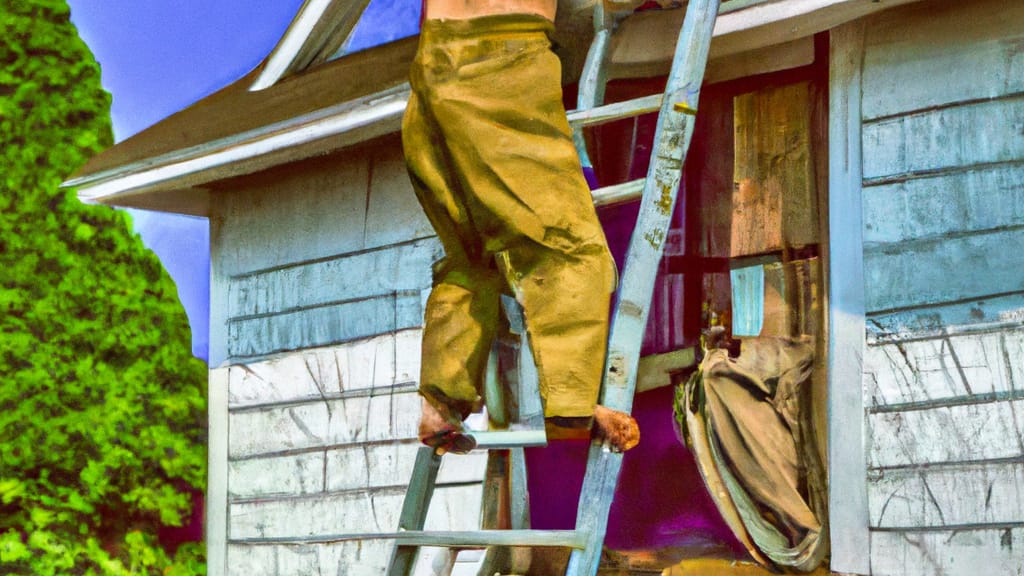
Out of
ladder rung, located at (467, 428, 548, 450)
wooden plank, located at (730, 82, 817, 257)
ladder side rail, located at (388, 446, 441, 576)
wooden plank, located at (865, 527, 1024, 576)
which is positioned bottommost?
wooden plank, located at (865, 527, 1024, 576)

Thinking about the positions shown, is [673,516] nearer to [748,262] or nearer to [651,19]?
[748,262]

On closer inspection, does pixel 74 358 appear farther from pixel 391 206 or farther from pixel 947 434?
pixel 947 434

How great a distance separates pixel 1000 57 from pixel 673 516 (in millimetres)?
1404

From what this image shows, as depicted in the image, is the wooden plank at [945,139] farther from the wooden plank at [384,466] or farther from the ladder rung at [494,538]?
the wooden plank at [384,466]

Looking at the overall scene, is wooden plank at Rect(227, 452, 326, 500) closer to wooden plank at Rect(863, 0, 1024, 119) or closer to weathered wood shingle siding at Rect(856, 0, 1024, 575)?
weathered wood shingle siding at Rect(856, 0, 1024, 575)

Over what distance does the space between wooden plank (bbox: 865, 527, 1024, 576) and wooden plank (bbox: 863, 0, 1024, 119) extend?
98 cm

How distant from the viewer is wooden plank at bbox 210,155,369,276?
15.9ft

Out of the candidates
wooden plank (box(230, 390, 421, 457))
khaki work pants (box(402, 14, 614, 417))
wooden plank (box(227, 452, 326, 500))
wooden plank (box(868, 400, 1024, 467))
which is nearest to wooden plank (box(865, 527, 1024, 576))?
wooden plank (box(868, 400, 1024, 467))

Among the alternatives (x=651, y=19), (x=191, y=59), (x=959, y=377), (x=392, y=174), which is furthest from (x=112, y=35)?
(x=959, y=377)

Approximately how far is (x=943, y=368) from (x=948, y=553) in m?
0.41

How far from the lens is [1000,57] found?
321 centimetres

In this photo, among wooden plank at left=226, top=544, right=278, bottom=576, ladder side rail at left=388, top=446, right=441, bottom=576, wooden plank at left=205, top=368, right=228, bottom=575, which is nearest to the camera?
ladder side rail at left=388, top=446, right=441, bottom=576

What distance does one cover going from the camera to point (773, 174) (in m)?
3.57

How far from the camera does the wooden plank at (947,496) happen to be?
3.09 meters
